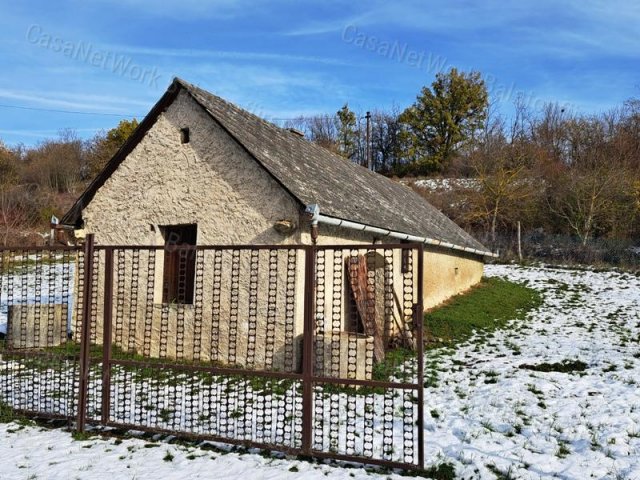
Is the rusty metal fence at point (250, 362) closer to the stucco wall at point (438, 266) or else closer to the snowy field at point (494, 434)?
the snowy field at point (494, 434)

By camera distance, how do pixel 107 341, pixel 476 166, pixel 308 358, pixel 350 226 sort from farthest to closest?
pixel 476 166
pixel 350 226
pixel 107 341
pixel 308 358

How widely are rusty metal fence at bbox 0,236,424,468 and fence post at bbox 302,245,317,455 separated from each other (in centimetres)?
1

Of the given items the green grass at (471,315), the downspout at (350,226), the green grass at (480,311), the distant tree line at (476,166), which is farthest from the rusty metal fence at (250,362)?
the distant tree line at (476,166)

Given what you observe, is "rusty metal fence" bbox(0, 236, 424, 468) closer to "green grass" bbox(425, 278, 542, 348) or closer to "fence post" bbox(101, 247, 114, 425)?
"fence post" bbox(101, 247, 114, 425)

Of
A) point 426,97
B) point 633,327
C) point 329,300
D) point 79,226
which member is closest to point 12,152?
point 426,97

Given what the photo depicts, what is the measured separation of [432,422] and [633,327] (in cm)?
889

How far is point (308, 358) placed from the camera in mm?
5082

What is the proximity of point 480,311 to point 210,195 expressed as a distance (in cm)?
864

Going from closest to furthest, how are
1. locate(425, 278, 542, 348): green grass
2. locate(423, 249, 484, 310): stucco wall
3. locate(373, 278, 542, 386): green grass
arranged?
locate(373, 278, 542, 386): green grass < locate(425, 278, 542, 348): green grass < locate(423, 249, 484, 310): stucco wall

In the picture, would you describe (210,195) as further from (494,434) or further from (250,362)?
(494,434)

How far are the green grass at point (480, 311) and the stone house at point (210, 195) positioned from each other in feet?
7.09

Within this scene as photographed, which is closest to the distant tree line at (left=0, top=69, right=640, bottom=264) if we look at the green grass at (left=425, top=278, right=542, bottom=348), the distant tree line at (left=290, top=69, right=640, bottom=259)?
the distant tree line at (left=290, top=69, right=640, bottom=259)

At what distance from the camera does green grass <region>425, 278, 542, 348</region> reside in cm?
1132

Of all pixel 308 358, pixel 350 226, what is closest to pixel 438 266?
pixel 350 226
